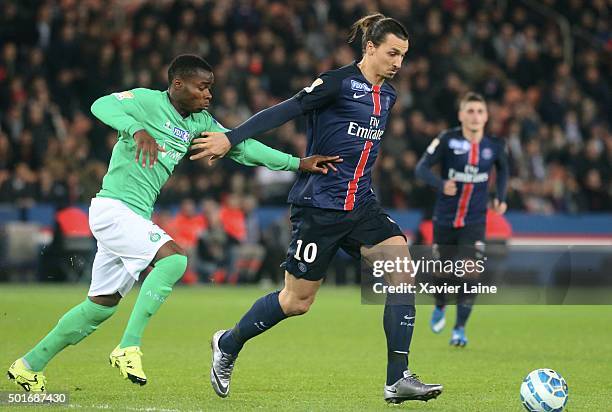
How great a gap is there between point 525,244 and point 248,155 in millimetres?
13439

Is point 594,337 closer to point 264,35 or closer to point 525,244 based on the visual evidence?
point 525,244

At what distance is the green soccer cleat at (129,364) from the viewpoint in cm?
688

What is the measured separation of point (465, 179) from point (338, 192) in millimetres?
4777

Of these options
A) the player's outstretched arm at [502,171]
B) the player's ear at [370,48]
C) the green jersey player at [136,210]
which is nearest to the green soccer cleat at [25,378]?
the green jersey player at [136,210]

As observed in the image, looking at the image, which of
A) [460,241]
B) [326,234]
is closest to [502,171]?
[460,241]

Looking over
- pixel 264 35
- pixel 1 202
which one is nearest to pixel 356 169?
pixel 1 202

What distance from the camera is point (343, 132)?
7.50m

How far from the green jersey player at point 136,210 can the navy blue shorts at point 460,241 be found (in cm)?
476

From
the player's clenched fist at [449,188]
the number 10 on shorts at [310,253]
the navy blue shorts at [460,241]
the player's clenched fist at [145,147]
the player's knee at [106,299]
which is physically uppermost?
the player's clenched fist at [449,188]

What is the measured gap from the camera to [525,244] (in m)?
20.1

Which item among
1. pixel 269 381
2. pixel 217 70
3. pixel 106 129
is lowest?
pixel 269 381

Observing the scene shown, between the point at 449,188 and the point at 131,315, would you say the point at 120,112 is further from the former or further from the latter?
the point at 449,188

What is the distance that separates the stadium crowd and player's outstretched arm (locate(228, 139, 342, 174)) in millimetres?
12250

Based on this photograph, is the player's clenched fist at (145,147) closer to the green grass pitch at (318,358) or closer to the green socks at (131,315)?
the green socks at (131,315)
